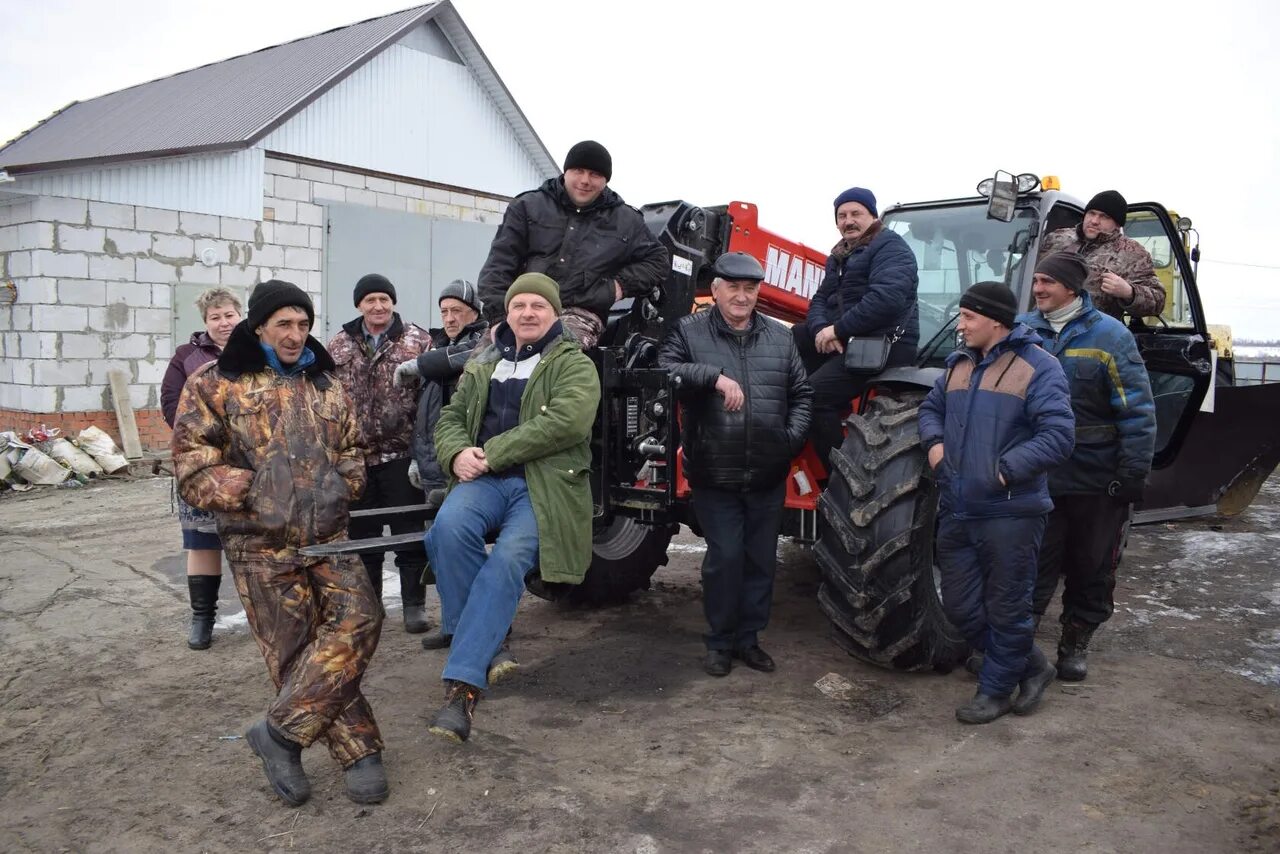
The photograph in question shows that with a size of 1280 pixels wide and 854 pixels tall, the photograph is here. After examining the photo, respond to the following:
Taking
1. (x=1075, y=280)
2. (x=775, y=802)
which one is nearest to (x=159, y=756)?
(x=775, y=802)

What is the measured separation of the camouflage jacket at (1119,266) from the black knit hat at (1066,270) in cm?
84

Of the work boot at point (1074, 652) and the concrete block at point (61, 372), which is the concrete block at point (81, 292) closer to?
the concrete block at point (61, 372)

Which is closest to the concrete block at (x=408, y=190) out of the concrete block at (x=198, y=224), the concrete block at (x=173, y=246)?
the concrete block at (x=198, y=224)

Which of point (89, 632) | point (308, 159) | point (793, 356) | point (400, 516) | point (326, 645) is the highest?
point (308, 159)

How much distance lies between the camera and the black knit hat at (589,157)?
4371 mm

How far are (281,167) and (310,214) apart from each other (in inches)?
25.3

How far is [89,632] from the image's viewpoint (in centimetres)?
503

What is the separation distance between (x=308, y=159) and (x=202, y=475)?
9.96m

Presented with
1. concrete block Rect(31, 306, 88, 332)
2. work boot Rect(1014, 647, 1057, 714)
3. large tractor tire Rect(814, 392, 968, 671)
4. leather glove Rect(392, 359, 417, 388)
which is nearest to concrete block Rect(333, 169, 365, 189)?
concrete block Rect(31, 306, 88, 332)

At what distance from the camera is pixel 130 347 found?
1093 cm

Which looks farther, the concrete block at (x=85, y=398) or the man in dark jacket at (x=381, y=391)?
the concrete block at (x=85, y=398)

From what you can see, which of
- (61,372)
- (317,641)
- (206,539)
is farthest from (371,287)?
(61,372)

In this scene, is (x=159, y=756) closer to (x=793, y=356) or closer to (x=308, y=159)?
(x=793, y=356)

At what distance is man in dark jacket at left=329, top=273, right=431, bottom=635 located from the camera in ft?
16.5
